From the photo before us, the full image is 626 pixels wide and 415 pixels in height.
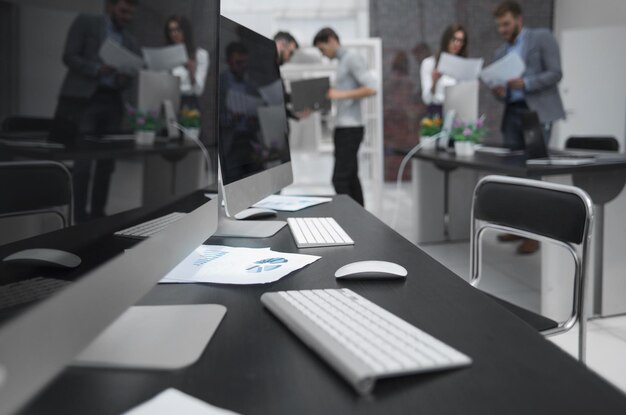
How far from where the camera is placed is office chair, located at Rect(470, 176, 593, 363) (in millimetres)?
1293

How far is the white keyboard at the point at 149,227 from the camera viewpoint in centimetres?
56

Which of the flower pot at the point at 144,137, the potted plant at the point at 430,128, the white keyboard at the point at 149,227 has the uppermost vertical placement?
the potted plant at the point at 430,128

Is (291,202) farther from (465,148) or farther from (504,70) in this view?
(504,70)

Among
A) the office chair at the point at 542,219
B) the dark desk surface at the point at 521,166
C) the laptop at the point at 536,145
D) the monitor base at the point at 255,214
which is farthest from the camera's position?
the laptop at the point at 536,145

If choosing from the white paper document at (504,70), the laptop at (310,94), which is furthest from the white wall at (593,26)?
the laptop at (310,94)

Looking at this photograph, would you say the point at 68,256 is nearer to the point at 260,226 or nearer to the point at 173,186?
the point at 173,186

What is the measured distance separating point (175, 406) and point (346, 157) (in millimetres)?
3614

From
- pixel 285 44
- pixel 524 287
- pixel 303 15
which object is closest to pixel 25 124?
pixel 524 287

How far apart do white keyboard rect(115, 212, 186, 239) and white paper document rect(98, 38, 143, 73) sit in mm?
156

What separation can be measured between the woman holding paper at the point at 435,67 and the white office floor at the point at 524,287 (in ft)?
3.32

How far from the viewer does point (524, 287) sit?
288 centimetres

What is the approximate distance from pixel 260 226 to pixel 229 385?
2.81ft

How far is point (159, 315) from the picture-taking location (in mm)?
728

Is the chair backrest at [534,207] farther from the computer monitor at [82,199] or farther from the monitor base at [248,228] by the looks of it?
the computer monitor at [82,199]
